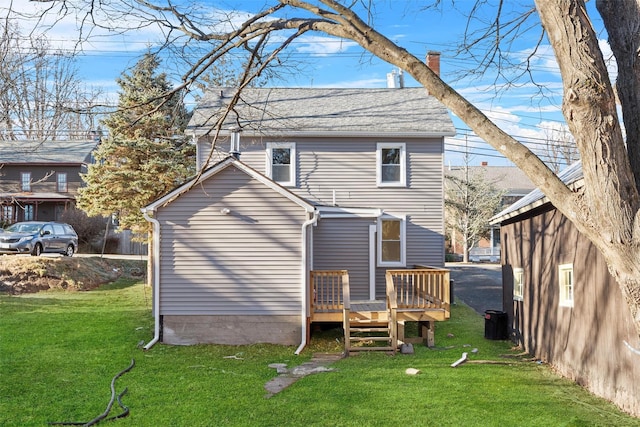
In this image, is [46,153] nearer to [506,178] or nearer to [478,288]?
[478,288]

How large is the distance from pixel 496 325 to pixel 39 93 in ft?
39.2

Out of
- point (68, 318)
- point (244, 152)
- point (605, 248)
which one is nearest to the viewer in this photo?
point (605, 248)

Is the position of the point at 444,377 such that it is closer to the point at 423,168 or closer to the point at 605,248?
the point at 605,248

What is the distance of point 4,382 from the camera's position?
833 cm

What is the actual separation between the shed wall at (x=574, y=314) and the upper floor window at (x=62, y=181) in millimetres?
32605

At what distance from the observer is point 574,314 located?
29.6 ft

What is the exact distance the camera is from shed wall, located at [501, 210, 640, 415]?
24.0 ft

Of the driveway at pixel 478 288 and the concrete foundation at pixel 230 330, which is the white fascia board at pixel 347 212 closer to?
the driveway at pixel 478 288

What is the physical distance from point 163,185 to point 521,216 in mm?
13201

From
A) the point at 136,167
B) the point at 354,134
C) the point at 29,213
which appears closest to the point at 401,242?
the point at 354,134

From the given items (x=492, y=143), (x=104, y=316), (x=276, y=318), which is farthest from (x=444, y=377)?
(x=104, y=316)

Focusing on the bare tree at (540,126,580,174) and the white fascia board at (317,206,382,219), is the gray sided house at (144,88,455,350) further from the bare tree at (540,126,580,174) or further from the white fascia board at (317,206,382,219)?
the bare tree at (540,126,580,174)

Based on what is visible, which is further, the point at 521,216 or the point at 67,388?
the point at 521,216

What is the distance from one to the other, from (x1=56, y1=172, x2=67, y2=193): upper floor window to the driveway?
25671 mm
